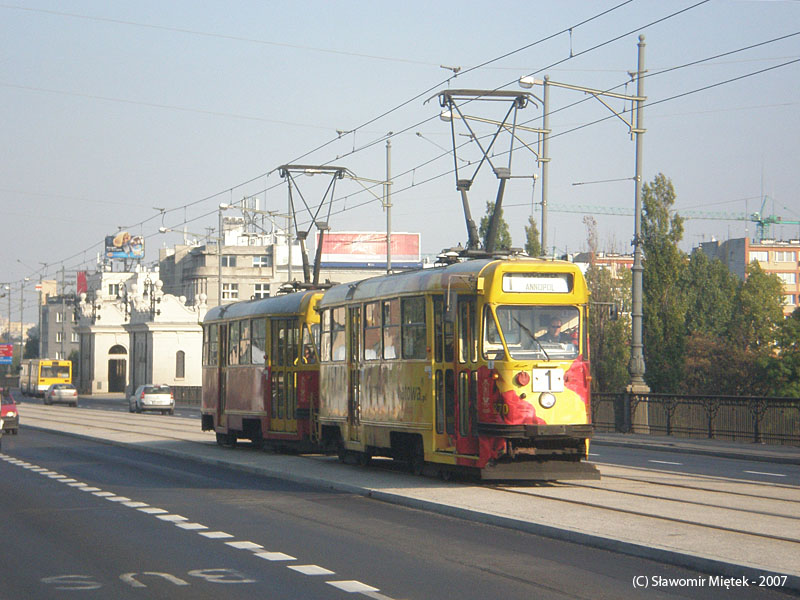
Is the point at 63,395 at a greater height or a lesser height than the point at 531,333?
lesser

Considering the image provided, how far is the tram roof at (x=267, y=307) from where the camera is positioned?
994 inches

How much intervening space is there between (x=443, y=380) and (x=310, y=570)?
7918mm

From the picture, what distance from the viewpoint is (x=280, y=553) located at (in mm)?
11109

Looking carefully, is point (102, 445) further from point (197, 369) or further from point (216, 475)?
point (197, 369)

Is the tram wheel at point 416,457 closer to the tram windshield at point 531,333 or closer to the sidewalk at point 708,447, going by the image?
the tram windshield at point 531,333

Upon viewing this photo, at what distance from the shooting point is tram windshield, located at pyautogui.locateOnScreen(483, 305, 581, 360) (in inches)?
664

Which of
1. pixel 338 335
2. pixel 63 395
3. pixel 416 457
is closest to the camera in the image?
pixel 416 457

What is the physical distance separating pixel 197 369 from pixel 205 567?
8758 cm

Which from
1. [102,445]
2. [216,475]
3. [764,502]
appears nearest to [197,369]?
[102,445]

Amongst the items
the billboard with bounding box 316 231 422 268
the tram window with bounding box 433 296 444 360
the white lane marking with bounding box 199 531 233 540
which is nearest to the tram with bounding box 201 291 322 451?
the tram window with bounding box 433 296 444 360

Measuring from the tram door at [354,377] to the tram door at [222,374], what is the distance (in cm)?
813

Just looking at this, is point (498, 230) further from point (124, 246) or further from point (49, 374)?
point (124, 246)

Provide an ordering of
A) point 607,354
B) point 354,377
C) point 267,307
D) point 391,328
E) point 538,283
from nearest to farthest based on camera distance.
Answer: point 538,283 → point 391,328 → point 354,377 → point 267,307 → point 607,354

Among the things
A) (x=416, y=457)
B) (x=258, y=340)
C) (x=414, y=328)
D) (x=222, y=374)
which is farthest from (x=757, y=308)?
(x=414, y=328)
